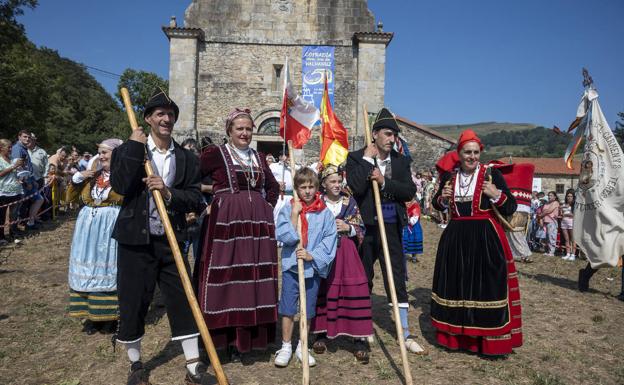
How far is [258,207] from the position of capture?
3969 millimetres

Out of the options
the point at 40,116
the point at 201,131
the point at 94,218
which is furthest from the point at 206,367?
the point at 40,116

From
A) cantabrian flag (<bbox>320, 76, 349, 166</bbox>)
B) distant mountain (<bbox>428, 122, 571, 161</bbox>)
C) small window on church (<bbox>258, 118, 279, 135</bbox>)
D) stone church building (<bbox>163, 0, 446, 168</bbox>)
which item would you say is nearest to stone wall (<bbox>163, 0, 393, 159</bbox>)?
stone church building (<bbox>163, 0, 446, 168</bbox>)

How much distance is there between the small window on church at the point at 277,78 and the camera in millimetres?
18781

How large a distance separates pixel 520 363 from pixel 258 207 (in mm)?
2867

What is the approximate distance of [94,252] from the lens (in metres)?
4.51

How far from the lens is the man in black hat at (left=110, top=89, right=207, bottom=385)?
3281 mm

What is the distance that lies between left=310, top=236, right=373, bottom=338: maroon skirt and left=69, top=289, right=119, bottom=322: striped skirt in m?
2.03

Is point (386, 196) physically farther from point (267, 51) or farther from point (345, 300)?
point (267, 51)

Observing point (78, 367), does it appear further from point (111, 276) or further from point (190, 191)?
point (190, 191)

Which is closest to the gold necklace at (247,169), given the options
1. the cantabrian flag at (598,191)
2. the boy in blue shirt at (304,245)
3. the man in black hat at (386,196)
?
the boy in blue shirt at (304,245)

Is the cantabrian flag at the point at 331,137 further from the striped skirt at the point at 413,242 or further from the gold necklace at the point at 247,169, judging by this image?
the striped skirt at the point at 413,242

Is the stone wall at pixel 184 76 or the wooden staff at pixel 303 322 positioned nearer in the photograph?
the wooden staff at pixel 303 322

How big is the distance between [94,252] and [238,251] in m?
1.71

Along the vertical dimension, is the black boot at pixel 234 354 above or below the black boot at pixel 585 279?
below
